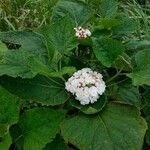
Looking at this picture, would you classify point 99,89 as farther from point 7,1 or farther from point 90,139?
point 7,1

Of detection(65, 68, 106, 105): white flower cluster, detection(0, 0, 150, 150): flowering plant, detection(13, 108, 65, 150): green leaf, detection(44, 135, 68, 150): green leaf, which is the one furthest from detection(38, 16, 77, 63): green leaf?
detection(44, 135, 68, 150): green leaf

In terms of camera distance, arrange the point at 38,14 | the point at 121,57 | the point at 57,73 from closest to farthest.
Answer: the point at 57,73
the point at 121,57
the point at 38,14

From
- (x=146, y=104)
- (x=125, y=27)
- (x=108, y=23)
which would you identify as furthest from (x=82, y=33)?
(x=146, y=104)

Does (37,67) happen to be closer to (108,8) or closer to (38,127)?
(38,127)

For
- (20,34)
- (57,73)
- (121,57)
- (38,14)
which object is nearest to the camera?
(57,73)

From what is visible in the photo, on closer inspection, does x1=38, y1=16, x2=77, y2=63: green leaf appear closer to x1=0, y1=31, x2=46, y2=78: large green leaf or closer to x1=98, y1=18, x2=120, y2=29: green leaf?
x1=0, y1=31, x2=46, y2=78: large green leaf

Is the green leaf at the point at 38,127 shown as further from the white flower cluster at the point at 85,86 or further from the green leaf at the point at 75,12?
the green leaf at the point at 75,12

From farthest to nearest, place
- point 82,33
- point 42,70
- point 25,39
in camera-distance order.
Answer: point 25,39 → point 82,33 → point 42,70

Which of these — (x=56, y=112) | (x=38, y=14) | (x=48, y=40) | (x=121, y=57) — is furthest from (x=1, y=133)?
(x=38, y=14)
